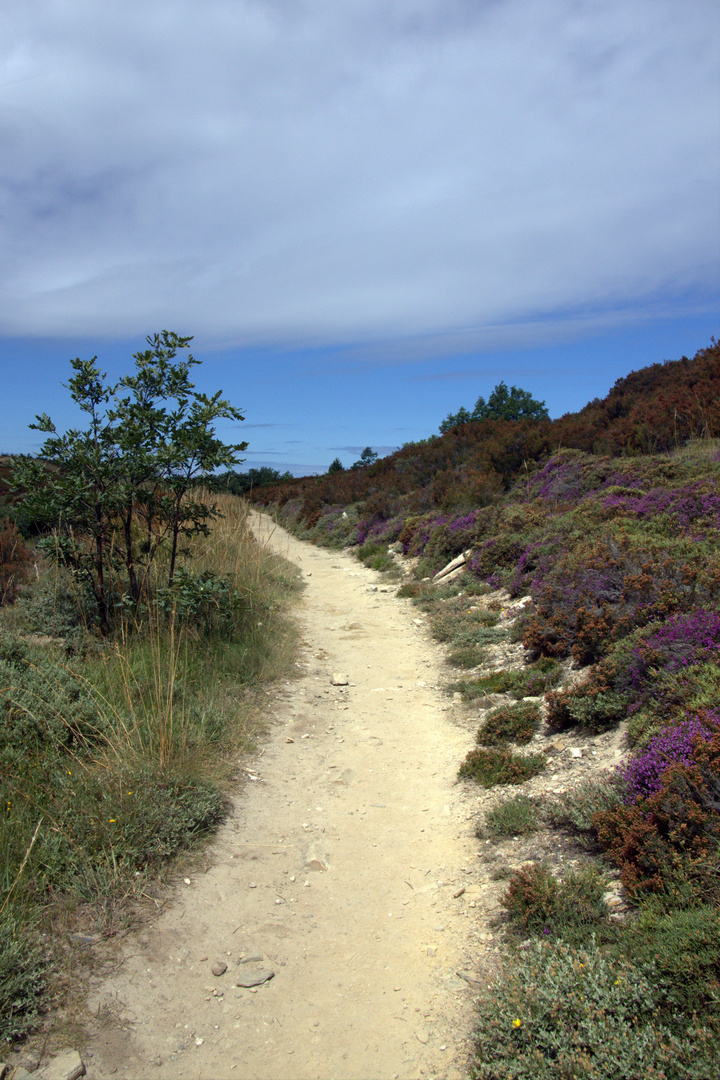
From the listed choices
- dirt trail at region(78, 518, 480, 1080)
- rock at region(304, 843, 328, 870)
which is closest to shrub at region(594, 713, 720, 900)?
dirt trail at region(78, 518, 480, 1080)

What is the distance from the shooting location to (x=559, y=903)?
311 centimetres

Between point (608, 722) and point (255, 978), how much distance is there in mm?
3332

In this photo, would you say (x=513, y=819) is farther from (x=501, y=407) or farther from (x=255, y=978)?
(x=501, y=407)

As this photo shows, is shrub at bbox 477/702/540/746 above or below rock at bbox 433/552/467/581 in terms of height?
below

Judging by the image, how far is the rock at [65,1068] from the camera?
92.4 inches

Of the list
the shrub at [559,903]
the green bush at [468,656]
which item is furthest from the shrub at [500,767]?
→ the green bush at [468,656]

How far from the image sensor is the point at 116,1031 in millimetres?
2605

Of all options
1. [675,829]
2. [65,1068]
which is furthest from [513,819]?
[65,1068]

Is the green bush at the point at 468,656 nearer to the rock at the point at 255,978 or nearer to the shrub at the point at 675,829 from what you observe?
the shrub at the point at 675,829

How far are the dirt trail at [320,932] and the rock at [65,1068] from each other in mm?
51

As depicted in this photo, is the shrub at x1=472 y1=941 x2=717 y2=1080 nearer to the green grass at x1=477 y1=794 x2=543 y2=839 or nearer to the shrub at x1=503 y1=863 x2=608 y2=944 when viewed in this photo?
the shrub at x1=503 y1=863 x2=608 y2=944

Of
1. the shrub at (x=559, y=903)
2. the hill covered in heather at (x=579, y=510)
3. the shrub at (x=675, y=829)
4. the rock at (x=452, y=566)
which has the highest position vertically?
the hill covered in heather at (x=579, y=510)

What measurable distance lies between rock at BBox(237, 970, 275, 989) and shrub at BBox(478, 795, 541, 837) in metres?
1.69

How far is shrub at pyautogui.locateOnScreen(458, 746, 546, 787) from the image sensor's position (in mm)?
4758
